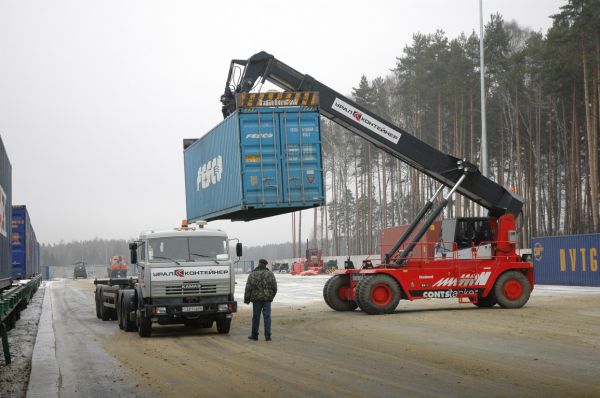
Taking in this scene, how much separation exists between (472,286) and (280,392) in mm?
13654

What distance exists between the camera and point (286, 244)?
17088cm

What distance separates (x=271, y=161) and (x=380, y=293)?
5.15 m

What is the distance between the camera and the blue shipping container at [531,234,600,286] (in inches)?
1367

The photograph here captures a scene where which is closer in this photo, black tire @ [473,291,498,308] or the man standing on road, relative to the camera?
the man standing on road

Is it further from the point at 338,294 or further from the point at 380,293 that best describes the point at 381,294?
the point at 338,294

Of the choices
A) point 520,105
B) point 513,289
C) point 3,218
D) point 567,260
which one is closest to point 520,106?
point 520,105

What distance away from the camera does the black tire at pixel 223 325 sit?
16812 mm

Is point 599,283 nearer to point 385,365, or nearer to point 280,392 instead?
point 385,365

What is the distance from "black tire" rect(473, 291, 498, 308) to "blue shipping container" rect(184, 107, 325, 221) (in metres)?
6.65

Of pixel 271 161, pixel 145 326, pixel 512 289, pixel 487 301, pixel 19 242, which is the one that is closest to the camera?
pixel 145 326

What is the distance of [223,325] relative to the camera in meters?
16.9

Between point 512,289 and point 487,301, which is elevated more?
point 512,289

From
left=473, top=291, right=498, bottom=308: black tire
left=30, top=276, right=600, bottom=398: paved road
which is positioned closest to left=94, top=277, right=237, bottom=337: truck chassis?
left=30, top=276, right=600, bottom=398: paved road

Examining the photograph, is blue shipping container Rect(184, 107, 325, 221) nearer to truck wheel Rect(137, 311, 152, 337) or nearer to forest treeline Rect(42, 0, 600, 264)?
truck wheel Rect(137, 311, 152, 337)
